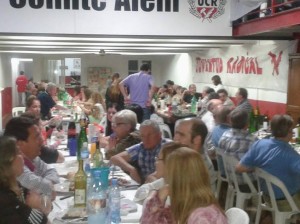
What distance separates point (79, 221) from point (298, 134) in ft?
13.7

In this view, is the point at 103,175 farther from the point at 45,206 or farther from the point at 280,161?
the point at 280,161

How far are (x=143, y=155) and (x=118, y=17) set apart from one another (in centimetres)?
417

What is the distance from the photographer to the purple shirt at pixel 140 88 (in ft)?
28.8

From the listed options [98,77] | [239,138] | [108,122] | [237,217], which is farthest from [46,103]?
[98,77]

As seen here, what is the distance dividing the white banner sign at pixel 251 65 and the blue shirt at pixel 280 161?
15.0 ft

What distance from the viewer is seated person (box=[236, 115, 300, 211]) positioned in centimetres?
372

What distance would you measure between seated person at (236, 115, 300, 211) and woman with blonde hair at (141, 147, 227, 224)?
6.30 ft

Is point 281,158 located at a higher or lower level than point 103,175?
lower

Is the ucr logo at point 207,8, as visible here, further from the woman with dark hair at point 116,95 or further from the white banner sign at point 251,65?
the woman with dark hair at point 116,95

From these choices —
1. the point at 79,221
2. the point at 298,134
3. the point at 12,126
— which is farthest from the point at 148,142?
the point at 298,134

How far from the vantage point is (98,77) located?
60.8ft

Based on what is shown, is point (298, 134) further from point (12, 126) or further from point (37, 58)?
point (37, 58)

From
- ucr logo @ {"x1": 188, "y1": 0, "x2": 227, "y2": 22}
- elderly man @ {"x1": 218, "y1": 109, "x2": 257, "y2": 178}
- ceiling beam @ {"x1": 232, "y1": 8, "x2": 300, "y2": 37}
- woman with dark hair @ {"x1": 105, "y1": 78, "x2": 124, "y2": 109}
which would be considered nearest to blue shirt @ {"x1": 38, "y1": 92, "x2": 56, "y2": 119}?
woman with dark hair @ {"x1": 105, "y1": 78, "x2": 124, "y2": 109}

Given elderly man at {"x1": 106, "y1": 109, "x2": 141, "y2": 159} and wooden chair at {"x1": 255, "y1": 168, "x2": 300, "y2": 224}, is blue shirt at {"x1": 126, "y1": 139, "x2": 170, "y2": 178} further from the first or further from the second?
wooden chair at {"x1": 255, "y1": 168, "x2": 300, "y2": 224}
